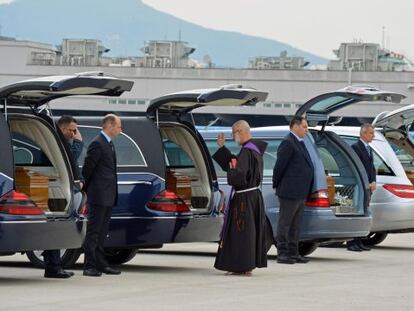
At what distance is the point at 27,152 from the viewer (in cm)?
1450

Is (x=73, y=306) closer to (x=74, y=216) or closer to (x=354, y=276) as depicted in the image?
(x=74, y=216)

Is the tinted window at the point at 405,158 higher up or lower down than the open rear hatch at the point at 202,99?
lower down

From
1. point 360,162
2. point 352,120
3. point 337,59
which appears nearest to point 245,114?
point 352,120

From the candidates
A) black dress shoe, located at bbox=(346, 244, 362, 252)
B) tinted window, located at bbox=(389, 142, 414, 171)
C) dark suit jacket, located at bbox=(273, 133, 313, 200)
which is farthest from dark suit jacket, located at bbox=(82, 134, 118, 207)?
tinted window, located at bbox=(389, 142, 414, 171)

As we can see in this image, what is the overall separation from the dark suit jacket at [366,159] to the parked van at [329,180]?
0.37m

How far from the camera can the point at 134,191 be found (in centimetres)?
1510

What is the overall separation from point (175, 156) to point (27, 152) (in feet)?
7.38

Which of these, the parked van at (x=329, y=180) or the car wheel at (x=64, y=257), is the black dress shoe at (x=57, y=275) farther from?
the parked van at (x=329, y=180)

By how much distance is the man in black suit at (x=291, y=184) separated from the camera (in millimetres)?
16453

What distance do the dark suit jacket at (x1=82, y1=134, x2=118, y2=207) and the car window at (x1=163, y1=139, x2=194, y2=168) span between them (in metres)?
1.88

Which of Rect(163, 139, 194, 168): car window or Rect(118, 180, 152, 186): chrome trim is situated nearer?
Rect(118, 180, 152, 186): chrome trim

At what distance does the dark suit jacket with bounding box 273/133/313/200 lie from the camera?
16438 mm

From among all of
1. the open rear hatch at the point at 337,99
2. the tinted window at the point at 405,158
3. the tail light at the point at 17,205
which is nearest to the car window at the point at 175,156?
the open rear hatch at the point at 337,99

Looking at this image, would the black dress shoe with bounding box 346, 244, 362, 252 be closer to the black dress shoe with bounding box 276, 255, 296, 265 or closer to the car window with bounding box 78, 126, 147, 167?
the black dress shoe with bounding box 276, 255, 296, 265
